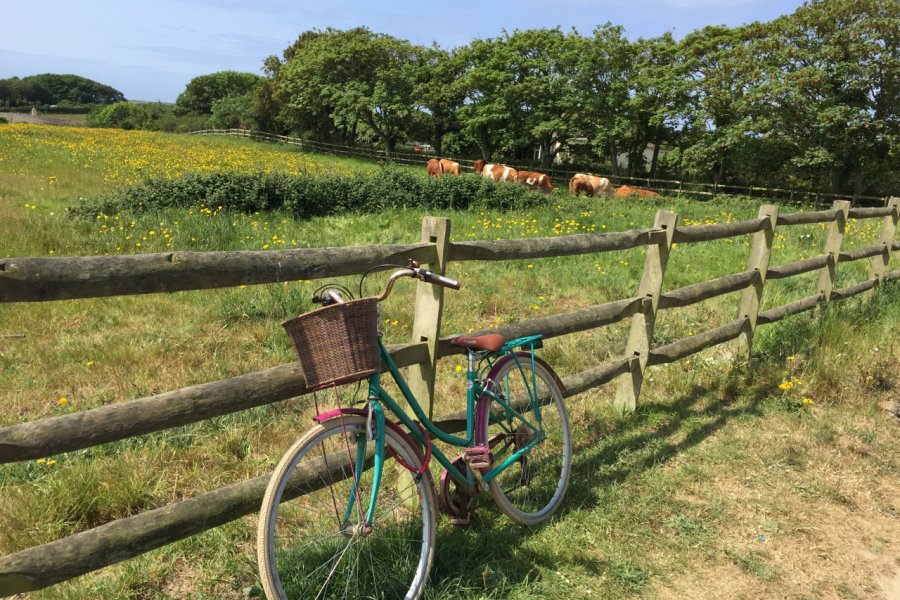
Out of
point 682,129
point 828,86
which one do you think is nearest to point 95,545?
point 828,86

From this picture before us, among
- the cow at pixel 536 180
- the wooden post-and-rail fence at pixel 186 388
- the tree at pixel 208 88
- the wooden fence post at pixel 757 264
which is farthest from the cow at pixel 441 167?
the tree at pixel 208 88

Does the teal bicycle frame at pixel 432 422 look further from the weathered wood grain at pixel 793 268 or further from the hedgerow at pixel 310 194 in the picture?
the hedgerow at pixel 310 194

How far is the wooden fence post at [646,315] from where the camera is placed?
4797mm

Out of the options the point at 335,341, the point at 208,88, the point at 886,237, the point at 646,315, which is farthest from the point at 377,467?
the point at 208,88

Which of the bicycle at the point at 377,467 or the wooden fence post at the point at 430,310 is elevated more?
the wooden fence post at the point at 430,310

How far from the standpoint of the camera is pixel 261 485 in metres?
2.66

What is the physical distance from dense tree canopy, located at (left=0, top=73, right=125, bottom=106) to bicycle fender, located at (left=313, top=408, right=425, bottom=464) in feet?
535

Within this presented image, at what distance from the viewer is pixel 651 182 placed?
3531cm

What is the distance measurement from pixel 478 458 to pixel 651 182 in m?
34.9

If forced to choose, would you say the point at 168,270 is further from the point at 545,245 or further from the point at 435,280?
the point at 545,245

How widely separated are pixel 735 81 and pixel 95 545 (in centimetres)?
3437

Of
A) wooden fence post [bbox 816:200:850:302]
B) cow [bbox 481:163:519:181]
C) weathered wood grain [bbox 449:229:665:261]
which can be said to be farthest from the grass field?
cow [bbox 481:163:519:181]

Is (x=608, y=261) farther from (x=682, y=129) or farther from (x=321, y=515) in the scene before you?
(x=682, y=129)

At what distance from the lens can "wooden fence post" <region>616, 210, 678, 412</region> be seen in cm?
480
